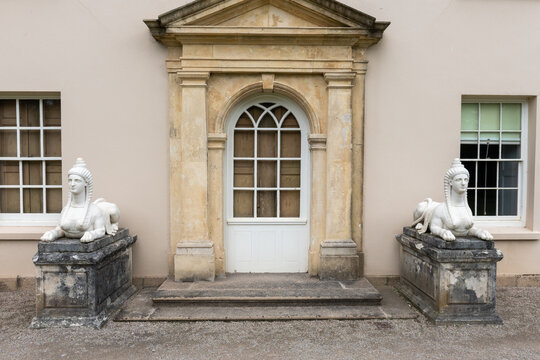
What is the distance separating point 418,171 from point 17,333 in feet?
17.8

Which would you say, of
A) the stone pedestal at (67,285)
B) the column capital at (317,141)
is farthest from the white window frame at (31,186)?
the column capital at (317,141)

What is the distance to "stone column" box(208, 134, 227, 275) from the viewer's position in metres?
5.12

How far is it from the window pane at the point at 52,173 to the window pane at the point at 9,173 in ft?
1.56

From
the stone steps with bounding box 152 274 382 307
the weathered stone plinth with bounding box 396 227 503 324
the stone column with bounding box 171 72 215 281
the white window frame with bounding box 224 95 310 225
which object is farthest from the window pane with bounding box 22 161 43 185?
the weathered stone plinth with bounding box 396 227 503 324

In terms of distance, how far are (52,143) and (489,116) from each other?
674cm

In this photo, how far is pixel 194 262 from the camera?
197 inches

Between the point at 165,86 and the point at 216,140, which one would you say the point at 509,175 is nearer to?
the point at 216,140

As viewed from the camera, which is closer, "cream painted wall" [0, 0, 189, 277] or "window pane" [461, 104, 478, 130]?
"cream painted wall" [0, 0, 189, 277]

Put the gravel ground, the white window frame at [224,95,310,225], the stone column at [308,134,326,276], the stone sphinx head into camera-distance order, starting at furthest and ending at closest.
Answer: the white window frame at [224,95,310,225] → the stone column at [308,134,326,276] → the stone sphinx head → the gravel ground

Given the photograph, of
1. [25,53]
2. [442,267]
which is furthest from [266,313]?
[25,53]

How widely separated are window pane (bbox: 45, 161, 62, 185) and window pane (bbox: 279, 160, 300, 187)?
11.0 ft

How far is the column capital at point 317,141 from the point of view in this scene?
16.8 ft

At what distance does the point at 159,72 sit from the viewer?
16.8 feet

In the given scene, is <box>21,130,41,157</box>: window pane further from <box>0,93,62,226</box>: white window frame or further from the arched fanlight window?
the arched fanlight window
